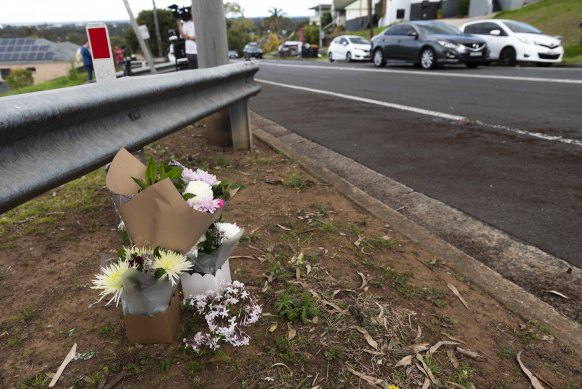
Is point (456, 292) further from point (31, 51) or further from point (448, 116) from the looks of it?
point (31, 51)

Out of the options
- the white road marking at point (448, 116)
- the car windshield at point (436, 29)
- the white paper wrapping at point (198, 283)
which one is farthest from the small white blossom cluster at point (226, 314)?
the car windshield at point (436, 29)

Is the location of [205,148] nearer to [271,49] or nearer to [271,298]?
[271,298]

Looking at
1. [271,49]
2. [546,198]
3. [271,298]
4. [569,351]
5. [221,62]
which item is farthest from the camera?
[271,49]

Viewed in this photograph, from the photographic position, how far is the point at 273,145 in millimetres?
4672

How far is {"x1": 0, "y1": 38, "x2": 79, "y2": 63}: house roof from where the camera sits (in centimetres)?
7912

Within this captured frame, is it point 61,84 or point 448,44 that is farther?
point 61,84

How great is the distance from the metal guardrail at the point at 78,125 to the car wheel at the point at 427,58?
12.3 meters

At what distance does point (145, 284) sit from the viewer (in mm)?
1462

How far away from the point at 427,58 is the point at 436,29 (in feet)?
4.76

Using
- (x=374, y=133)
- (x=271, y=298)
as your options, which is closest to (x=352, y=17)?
(x=374, y=133)

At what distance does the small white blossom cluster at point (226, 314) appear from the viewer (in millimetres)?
1618

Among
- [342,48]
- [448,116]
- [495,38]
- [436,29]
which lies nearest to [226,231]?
[448,116]

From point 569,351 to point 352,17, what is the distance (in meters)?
66.9

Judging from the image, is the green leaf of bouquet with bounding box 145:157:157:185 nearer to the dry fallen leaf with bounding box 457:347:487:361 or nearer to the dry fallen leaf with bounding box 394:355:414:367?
the dry fallen leaf with bounding box 394:355:414:367
